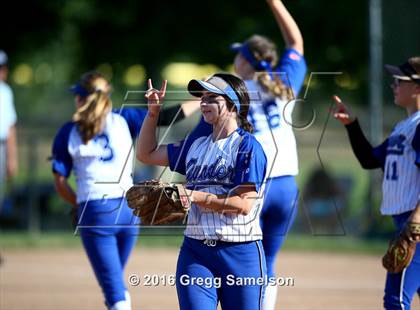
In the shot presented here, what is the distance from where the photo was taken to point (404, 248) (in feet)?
16.1

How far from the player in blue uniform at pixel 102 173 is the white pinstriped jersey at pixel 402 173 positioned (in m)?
1.61

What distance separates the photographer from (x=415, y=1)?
11.9 meters

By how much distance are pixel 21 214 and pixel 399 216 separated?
30.2 ft

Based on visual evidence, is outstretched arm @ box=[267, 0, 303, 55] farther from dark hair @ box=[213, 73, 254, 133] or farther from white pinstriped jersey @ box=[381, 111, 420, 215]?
dark hair @ box=[213, 73, 254, 133]

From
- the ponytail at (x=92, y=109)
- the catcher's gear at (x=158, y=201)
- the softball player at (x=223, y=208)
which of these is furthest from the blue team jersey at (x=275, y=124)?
the catcher's gear at (x=158, y=201)

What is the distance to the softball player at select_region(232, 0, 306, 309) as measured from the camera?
602cm

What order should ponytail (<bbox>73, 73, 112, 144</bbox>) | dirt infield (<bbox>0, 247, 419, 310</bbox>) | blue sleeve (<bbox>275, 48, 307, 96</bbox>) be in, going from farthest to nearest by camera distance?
dirt infield (<bbox>0, 247, 419, 310</bbox>)
blue sleeve (<bbox>275, 48, 307, 96</bbox>)
ponytail (<bbox>73, 73, 112, 144</bbox>)

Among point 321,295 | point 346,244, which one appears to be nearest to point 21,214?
point 346,244

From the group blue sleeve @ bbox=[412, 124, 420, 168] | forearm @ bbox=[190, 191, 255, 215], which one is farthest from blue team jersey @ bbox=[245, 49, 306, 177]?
forearm @ bbox=[190, 191, 255, 215]

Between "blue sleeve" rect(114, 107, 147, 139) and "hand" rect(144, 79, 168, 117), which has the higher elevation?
"hand" rect(144, 79, 168, 117)

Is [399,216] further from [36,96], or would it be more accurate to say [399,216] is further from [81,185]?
[36,96]

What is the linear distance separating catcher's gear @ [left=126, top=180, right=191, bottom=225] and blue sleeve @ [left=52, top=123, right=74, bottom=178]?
169 centimetres

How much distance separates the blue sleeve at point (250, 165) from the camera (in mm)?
4340

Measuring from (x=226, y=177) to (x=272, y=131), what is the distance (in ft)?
5.59
